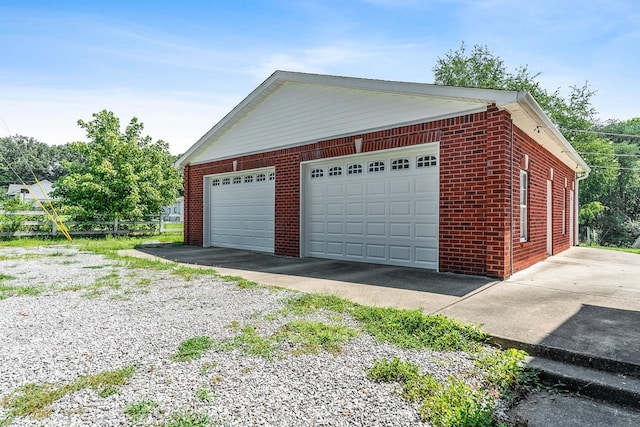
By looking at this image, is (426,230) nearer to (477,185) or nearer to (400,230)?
(400,230)

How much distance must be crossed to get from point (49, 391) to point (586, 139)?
3015 centimetres

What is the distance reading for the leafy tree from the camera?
15219 mm

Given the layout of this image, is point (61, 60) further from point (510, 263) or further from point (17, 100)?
point (510, 263)

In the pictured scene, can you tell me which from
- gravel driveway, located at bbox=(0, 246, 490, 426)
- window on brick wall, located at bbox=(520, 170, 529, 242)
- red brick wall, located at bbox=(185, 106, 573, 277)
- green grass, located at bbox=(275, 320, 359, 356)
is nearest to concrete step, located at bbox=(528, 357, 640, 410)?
gravel driveway, located at bbox=(0, 246, 490, 426)

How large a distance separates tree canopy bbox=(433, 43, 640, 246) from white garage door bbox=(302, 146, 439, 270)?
20845 mm

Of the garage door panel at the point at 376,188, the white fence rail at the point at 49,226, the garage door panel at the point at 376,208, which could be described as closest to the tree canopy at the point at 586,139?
the garage door panel at the point at 376,188

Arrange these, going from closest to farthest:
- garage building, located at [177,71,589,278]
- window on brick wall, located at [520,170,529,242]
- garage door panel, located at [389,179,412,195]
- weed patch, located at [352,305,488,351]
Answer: weed patch, located at [352,305,488,351] < garage building, located at [177,71,589,278] < garage door panel, located at [389,179,412,195] < window on brick wall, located at [520,170,529,242]

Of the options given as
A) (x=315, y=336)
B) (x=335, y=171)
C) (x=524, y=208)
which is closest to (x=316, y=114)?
(x=335, y=171)

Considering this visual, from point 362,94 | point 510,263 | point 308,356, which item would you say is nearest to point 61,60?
point 362,94

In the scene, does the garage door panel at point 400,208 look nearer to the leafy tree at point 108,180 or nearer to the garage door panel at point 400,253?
the garage door panel at point 400,253

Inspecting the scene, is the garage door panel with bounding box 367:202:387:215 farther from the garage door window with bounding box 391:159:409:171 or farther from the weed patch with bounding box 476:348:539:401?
the weed patch with bounding box 476:348:539:401

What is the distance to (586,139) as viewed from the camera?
23.9 meters

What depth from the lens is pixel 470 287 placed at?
17.9ft

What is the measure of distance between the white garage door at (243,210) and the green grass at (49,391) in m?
7.88
